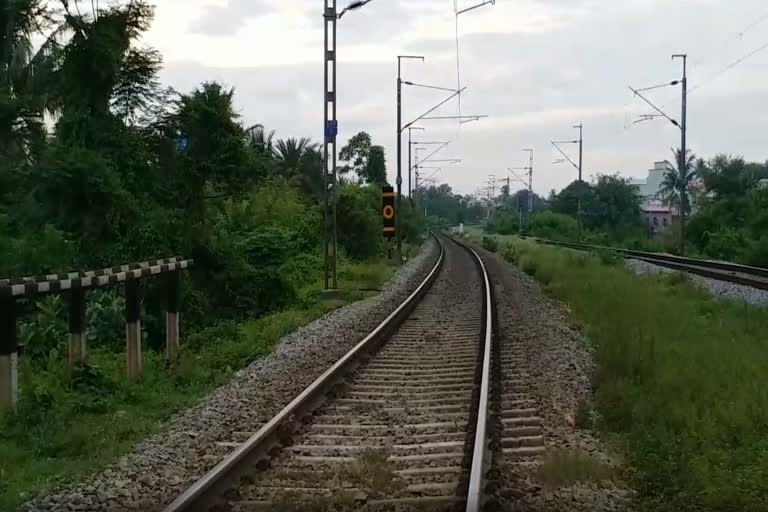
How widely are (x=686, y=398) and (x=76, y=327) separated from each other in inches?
268

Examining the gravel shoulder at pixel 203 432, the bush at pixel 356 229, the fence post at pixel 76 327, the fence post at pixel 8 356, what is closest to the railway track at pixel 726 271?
the bush at pixel 356 229

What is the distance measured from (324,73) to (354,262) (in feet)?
47.4

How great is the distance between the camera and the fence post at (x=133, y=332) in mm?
10477

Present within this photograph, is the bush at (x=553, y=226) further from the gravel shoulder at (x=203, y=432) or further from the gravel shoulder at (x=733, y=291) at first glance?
the gravel shoulder at (x=203, y=432)

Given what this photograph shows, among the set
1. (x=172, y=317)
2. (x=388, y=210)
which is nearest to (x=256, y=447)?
(x=172, y=317)

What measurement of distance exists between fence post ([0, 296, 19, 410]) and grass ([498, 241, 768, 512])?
5.67 m

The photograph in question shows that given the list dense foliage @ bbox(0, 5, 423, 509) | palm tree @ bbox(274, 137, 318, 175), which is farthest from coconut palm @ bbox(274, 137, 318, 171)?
dense foliage @ bbox(0, 5, 423, 509)

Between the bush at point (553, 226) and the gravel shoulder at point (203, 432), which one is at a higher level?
the bush at point (553, 226)

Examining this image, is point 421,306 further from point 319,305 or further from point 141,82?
point 141,82

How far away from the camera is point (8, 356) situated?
8180 millimetres

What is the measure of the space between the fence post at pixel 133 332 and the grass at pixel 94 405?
0.54 feet

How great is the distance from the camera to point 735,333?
13.9 m

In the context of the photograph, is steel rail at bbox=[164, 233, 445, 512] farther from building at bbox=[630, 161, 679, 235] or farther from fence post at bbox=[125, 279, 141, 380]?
building at bbox=[630, 161, 679, 235]

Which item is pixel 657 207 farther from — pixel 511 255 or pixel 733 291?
pixel 733 291
